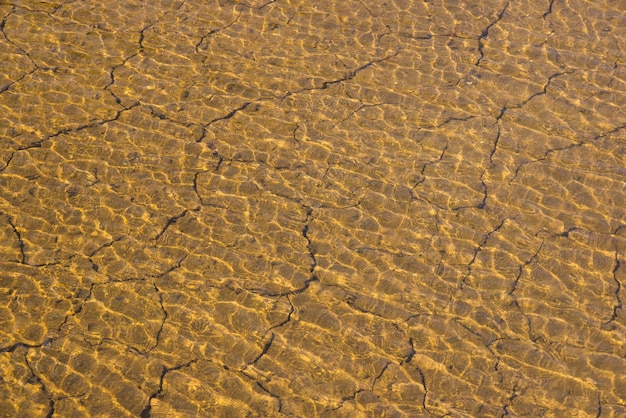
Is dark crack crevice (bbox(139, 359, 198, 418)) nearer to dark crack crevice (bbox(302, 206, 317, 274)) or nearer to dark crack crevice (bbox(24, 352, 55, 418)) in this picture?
dark crack crevice (bbox(24, 352, 55, 418))

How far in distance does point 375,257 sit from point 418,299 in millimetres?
289

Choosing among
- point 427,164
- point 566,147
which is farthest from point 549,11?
point 427,164

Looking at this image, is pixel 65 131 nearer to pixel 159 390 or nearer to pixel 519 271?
pixel 159 390

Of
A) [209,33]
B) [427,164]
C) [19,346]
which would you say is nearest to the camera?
[19,346]

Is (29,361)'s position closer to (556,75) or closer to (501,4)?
(556,75)

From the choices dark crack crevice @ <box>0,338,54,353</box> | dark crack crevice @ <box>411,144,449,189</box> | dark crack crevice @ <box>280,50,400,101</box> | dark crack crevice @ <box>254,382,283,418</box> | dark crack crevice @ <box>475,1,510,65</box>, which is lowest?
dark crack crevice @ <box>254,382,283,418</box>

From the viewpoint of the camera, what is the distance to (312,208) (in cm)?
384

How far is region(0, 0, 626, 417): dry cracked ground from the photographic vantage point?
3.18 meters

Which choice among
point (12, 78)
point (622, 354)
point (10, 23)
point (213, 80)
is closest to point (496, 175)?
point (622, 354)

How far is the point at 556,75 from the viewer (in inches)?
183

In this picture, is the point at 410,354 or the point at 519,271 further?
the point at 519,271

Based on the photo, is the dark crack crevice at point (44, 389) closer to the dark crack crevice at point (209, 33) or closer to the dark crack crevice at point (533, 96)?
the dark crack crevice at point (209, 33)

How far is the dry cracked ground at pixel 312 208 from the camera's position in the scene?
3178mm

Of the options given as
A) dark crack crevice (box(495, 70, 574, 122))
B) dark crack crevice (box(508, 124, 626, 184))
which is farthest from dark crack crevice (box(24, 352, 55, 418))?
dark crack crevice (box(495, 70, 574, 122))
